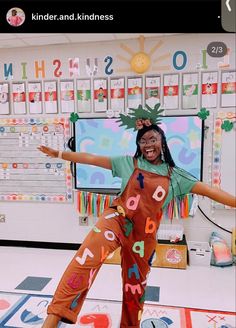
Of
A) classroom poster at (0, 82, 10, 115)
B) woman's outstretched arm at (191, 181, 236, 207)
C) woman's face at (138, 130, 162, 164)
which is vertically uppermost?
classroom poster at (0, 82, 10, 115)

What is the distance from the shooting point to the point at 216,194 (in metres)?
0.72

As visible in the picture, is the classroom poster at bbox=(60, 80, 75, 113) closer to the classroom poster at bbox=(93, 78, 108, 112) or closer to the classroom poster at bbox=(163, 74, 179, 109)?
the classroom poster at bbox=(93, 78, 108, 112)

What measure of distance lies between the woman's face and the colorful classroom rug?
1.82 feet

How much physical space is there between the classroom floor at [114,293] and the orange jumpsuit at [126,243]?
231 mm

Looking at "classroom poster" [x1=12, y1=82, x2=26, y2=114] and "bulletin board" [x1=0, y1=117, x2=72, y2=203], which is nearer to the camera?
"classroom poster" [x1=12, y1=82, x2=26, y2=114]

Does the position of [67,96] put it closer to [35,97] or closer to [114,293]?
[35,97]

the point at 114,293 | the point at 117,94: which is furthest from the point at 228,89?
the point at 114,293

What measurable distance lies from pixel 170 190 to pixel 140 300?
342 millimetres

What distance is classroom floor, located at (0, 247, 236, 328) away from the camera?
95cm

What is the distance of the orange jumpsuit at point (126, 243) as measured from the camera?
2.26 feet

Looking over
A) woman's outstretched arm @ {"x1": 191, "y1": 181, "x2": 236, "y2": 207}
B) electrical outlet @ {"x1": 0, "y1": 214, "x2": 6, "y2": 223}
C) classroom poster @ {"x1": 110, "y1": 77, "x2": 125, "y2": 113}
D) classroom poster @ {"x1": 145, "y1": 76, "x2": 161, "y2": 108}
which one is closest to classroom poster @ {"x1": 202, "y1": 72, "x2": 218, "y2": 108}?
classroom poster @ {"x1": 145, "y1": 76, "x2": 161, "y2": 108}
